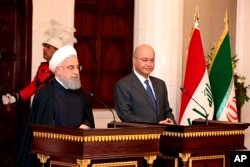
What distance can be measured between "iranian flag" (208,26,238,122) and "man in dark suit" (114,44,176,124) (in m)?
2.03

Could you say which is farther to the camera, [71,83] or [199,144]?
[199,144]

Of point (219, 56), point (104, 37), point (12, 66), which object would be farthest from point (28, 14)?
point (219, 56)

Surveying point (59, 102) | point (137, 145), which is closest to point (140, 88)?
point (59, 102)

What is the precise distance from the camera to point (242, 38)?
1027 centimetres

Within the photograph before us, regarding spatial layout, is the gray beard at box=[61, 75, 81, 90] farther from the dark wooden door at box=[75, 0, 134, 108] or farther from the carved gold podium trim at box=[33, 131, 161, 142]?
the dark wooden door at box=[75, 0, 134, 108]

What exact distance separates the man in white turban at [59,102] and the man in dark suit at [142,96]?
58 cm

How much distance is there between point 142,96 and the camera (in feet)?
21.6

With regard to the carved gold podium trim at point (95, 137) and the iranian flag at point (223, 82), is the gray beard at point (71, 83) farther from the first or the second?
the iranian flag at point (223, 82)

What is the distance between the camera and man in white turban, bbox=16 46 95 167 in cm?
576

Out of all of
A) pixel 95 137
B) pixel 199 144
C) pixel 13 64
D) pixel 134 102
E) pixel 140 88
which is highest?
pixel 13 64

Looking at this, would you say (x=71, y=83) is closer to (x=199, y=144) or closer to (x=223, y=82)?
(x=199, y=144)

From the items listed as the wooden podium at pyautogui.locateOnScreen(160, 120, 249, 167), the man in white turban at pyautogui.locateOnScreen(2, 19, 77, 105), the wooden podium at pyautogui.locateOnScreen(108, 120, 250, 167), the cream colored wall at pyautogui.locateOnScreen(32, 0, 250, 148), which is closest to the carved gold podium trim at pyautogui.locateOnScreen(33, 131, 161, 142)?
the wooden podium at pyautogui.locateOnScreen(108, 120, 250, 167)

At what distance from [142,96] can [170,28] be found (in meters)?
2.58

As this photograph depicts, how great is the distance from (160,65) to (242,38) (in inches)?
74.2
